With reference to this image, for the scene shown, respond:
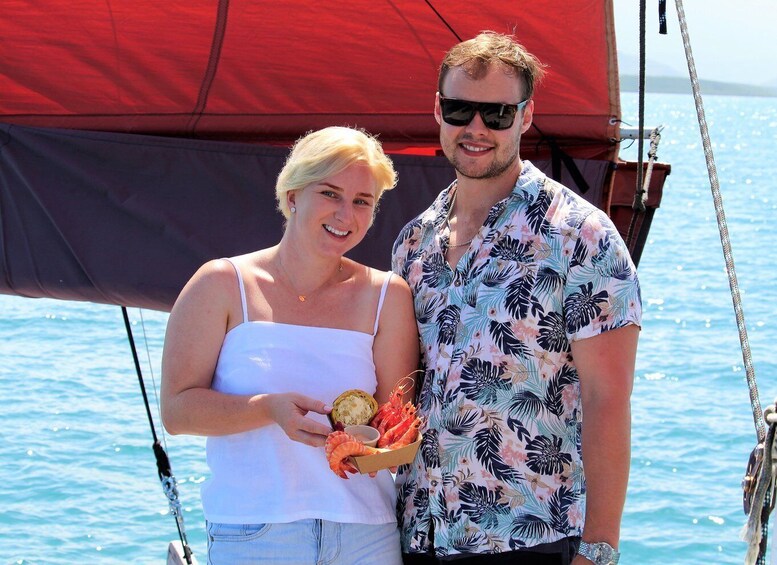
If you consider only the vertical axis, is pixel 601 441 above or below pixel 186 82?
below

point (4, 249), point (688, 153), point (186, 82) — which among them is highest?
point (688, 153)

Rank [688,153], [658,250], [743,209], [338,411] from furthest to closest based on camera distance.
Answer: [688,153]
[743,209]
[658,250]
[338,411]

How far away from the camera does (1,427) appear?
9336mm

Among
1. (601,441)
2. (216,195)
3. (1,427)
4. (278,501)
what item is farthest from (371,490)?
(1,427)

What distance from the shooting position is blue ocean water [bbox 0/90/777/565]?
7641mm

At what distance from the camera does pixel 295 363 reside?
6.86ft

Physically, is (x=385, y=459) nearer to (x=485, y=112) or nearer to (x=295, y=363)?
(x=295, y=363)

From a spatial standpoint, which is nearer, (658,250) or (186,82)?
(186,82)

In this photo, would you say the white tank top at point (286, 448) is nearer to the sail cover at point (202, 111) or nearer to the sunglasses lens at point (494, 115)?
the sunglasses lens at point (494, 115)

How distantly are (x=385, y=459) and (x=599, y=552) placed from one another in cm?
40

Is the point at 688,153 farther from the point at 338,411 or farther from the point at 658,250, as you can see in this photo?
the point at 338,411

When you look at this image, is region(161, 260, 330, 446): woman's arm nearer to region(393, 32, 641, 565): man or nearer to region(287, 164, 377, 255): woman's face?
region(287, 164, 377, 255): woman's face

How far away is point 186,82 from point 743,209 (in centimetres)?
2171

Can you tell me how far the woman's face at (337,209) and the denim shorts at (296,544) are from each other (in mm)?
501
